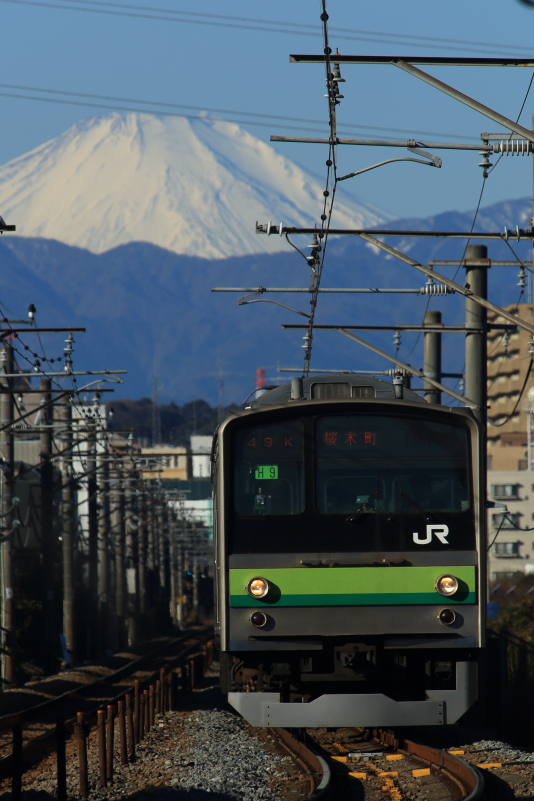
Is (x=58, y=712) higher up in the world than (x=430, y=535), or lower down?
lower down

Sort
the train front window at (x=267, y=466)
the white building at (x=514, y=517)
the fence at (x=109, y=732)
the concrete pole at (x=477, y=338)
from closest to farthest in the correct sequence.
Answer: the train front window at (x=267, y=466) < the fence at (x=109, y=732) < the concrete pole at (x=477, y=338) < the white building at (x=514, y=517)

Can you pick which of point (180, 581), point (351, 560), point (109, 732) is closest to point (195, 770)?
point (109, 732)

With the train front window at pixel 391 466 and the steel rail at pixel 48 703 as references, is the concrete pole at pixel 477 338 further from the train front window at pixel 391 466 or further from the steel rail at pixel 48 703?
the steel rail at pixel 48 703

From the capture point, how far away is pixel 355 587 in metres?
Answer: 10.9

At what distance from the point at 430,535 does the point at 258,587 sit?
1745mm

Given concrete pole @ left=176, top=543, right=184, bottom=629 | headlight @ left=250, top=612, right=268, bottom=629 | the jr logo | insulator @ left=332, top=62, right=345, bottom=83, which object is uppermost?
insulator @ left=332, top=62, right=345, bottom=83

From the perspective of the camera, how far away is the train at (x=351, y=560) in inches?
428

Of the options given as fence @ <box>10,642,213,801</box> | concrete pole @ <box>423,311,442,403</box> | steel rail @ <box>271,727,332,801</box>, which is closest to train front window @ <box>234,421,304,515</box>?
steel rail @ <box>271,727,332,801</box>

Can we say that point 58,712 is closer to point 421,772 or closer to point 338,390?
point 421,772

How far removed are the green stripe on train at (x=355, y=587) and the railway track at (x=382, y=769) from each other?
1797 mm

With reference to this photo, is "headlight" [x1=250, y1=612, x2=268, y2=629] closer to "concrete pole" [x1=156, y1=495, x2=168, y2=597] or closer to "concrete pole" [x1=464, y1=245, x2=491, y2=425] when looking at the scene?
"concrete pole" [x1=464, y1=245, x2=491, y2=425]

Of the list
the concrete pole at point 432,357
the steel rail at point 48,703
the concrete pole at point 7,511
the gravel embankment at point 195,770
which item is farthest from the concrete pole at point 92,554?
the gravel embankment at point 195,770

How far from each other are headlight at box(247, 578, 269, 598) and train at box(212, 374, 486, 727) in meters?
0.01

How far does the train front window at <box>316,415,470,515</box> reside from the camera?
11.1 metres
